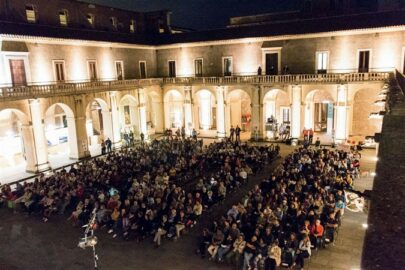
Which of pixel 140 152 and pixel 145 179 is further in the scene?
pixel 140 152

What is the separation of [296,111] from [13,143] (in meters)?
24.5

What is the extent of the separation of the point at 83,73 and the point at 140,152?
38.1 feet

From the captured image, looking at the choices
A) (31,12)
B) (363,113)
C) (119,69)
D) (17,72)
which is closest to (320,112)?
(363,113)

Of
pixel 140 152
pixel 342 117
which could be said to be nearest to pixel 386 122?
pixel 140 152

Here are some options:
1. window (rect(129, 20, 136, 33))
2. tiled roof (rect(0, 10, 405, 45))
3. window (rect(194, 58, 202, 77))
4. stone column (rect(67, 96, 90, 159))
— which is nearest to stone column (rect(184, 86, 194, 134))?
window (rect(194, 58, 202, 77))

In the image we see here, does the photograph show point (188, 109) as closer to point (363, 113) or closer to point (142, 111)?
point (142, 111)

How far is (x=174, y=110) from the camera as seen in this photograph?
41.6 meters

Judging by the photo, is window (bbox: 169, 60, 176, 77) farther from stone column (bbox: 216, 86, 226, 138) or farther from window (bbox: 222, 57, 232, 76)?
stone column (bbox: 216, 86, 226, 138)

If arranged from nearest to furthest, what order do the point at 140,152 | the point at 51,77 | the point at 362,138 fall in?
the point at 140,152
the point at 51,77
the point at 362,138

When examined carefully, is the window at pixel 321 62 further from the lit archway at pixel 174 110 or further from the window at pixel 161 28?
the window at pixel 161 28

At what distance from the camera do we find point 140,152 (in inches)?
1032

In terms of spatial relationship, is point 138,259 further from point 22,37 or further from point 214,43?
point 214,43

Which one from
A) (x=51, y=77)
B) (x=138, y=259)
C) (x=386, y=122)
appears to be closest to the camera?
(x=386, y=122)

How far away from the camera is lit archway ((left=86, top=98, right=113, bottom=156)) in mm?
33341
